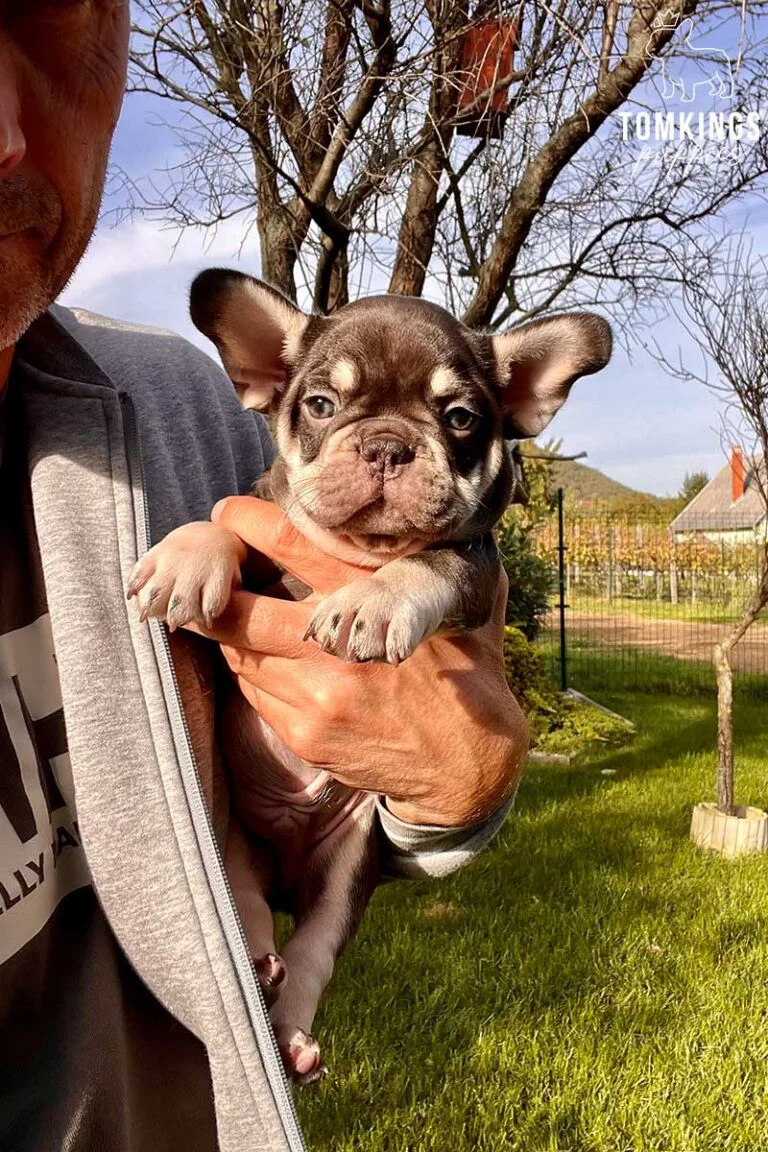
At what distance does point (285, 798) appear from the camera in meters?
2.59

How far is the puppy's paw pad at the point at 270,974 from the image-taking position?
7.01 ft

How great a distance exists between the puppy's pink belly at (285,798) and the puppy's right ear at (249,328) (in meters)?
0.98

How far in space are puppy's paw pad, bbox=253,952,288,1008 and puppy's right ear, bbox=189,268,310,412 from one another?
1.55m

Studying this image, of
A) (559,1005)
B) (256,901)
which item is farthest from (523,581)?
(256,901)

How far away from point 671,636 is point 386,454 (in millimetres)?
19419

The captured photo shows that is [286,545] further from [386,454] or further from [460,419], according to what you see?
[460,419]

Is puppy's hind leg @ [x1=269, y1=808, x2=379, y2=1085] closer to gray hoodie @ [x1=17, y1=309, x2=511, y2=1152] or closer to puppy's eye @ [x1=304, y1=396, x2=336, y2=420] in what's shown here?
gray hoodie @ [x1=17, y1=309, x2=511, y2=1152]

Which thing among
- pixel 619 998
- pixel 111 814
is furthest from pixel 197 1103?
pixel 619 998

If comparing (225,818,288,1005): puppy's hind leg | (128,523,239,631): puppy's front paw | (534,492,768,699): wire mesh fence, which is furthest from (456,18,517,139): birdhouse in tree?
(534,492,768,699): wire mesh fence

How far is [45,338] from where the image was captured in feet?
6.76

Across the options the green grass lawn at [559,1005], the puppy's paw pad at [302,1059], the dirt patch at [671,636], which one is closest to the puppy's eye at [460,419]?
the puppy's paw pad at [302,1059]

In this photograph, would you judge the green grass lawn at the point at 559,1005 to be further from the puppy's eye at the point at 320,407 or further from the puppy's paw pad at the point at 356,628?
the puppy's eye at the point at 320,407

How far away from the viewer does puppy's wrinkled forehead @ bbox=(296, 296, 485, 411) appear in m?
2.51

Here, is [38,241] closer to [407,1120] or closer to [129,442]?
[129,442]
